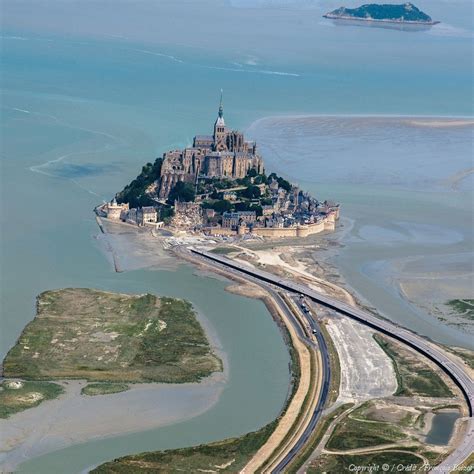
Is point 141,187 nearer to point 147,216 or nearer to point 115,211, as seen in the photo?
point 115,211

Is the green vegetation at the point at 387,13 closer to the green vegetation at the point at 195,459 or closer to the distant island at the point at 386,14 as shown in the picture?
the distant island at the point at 386,14

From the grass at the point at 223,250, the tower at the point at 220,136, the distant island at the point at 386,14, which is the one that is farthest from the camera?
the distant island at the point at 386,14

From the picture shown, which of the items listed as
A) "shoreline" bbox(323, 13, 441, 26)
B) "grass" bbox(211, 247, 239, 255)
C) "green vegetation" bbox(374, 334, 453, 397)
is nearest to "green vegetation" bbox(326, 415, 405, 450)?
"green vegetation" bbox(374, 334, 453, 397)

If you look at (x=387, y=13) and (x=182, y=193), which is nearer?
(x=182, y=193)

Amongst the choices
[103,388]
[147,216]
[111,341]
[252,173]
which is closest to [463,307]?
[111,341]

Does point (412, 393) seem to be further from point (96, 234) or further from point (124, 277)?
point (96, 234)

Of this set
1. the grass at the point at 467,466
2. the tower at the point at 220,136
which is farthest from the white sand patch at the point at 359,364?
the tower at the point at 220,136
